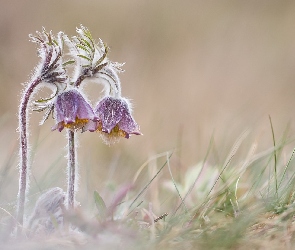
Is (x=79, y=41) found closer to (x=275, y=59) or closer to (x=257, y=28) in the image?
(x=275, y=59)

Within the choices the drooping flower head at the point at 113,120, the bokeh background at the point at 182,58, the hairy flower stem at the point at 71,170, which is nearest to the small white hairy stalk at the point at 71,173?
the hairy flower stem at the point at 71,170

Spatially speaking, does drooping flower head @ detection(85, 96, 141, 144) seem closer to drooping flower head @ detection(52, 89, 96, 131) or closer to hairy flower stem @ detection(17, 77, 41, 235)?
drooping flower head @ detection(52, 89, 96, 131)

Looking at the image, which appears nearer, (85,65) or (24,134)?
(24,134)

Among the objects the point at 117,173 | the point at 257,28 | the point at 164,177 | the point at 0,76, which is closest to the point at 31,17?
the point at 0,76

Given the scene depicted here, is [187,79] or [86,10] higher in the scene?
[86,10]

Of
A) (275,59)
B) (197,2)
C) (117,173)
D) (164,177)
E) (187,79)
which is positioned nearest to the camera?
(117,173)

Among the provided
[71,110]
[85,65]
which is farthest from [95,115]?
[85,65]

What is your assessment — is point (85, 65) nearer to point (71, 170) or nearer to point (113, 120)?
point (113, 120)
